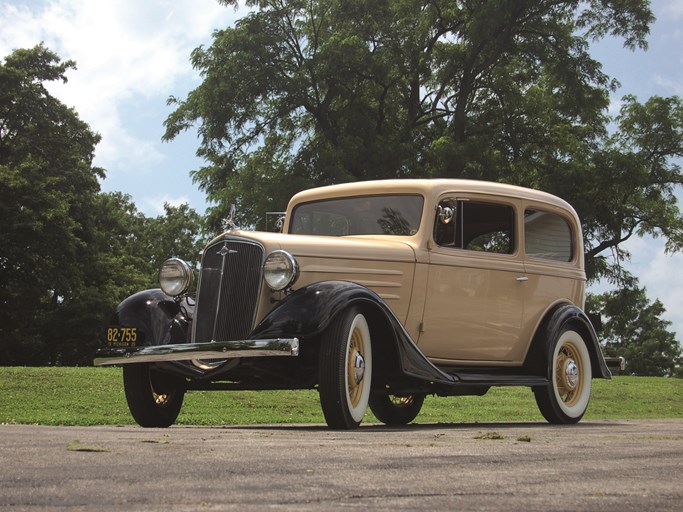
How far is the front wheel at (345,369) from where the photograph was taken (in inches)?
270

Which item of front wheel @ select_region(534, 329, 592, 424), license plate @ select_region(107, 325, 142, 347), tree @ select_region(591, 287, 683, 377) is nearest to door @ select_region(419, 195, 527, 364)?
front wheel @ select_region(534, 329, 592, 424)

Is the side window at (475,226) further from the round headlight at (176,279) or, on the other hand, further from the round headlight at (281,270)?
the round headlight at (176,279)

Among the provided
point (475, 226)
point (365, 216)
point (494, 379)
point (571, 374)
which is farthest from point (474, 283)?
point (571, 374)

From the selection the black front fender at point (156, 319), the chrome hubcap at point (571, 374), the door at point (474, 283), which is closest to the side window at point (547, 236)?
the door at point (474, 283)

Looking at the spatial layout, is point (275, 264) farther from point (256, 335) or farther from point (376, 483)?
point (376, 483)

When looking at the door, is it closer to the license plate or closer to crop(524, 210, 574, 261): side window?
crop(524, 210, 574, 261): side window

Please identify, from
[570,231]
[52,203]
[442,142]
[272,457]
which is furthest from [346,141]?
[272,457]

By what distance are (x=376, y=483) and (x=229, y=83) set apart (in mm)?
26579

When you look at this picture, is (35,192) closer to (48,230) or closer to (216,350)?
(48,230)

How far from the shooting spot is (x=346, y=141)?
27.8m

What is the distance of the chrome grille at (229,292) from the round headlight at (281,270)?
0.14 meters

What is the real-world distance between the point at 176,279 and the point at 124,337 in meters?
0.67

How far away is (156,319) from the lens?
8039mm

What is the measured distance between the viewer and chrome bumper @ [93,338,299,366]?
6668 mm
